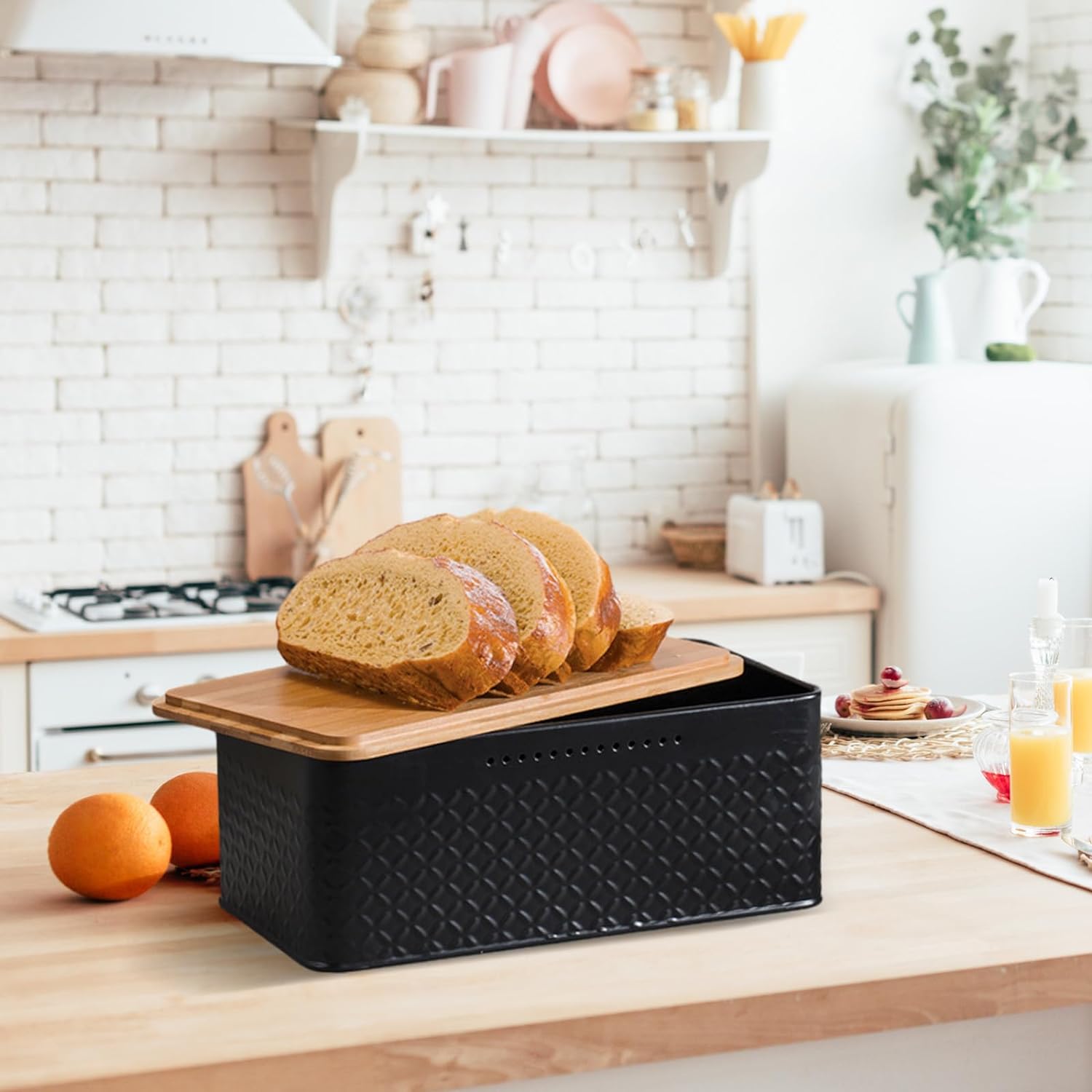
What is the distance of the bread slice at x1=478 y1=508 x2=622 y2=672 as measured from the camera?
1.43 meters

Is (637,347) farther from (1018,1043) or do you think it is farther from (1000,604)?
(1018,1043)

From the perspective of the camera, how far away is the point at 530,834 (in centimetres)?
136

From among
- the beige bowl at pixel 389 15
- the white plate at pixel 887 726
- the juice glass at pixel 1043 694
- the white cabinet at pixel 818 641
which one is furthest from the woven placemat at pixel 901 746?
the beige bowl at pixel 389 15

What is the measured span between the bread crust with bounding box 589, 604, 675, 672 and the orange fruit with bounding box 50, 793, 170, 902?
43cm

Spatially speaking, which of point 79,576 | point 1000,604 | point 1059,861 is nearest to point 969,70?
point 1000,604

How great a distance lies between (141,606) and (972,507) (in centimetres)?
177

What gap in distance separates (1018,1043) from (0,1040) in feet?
2.64

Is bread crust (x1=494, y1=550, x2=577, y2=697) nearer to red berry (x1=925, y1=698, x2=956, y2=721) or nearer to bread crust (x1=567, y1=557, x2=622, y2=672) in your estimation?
bread crust (x1=567, y1=557, x2=622, y2=672)

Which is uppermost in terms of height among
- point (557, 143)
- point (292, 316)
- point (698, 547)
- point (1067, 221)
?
point (557, 143)

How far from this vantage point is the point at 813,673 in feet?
12.0

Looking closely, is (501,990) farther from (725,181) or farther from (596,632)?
(725,181)

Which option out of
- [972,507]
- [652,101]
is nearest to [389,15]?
[652,101]

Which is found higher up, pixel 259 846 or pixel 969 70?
pixel 969 70

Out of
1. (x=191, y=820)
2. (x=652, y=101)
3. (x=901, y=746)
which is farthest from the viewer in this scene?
(x=652, y=101)
